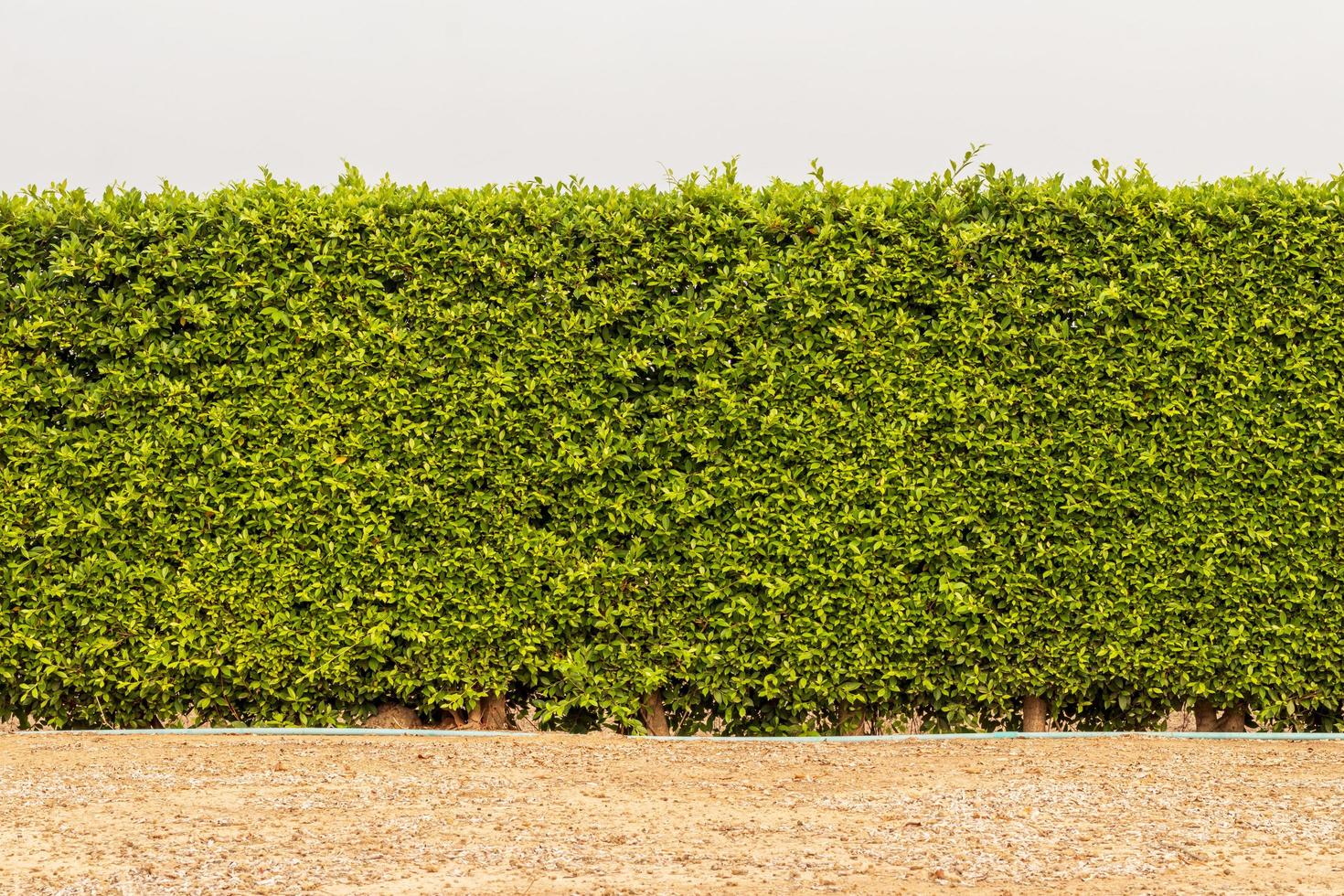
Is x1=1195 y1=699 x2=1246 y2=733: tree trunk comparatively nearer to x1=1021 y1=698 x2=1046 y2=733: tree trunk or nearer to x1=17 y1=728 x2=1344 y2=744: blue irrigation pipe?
x1=17 y1=728 x2=1344 y2=744: blue irrigation pipe

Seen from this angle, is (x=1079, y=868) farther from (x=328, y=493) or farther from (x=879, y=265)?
(x=328, y=493)

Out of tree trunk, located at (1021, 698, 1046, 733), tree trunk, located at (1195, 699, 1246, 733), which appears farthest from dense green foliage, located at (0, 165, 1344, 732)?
tree trunk, located at (1195, 699, 1246, 733)

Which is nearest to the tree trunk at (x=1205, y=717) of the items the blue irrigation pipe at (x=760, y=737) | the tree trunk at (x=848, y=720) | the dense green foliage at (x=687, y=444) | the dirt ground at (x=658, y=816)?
the blue irrigation pipe at (x=760, y=737)

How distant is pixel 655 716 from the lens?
802 cm

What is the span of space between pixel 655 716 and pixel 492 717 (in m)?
1.04

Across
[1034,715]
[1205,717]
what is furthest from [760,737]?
[1205,717]

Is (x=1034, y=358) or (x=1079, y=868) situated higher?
(x=1034, y=358)

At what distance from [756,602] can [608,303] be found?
204 centimetres

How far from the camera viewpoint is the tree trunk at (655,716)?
800 cm

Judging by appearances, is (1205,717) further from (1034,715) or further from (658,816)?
(658,816)

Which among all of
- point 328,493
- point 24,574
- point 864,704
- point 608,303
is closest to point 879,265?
point 608,303

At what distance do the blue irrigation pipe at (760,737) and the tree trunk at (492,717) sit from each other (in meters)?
0.19

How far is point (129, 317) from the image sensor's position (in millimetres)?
7863

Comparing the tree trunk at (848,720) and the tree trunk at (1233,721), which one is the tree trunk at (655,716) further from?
the tree trunk at (1233,721)
